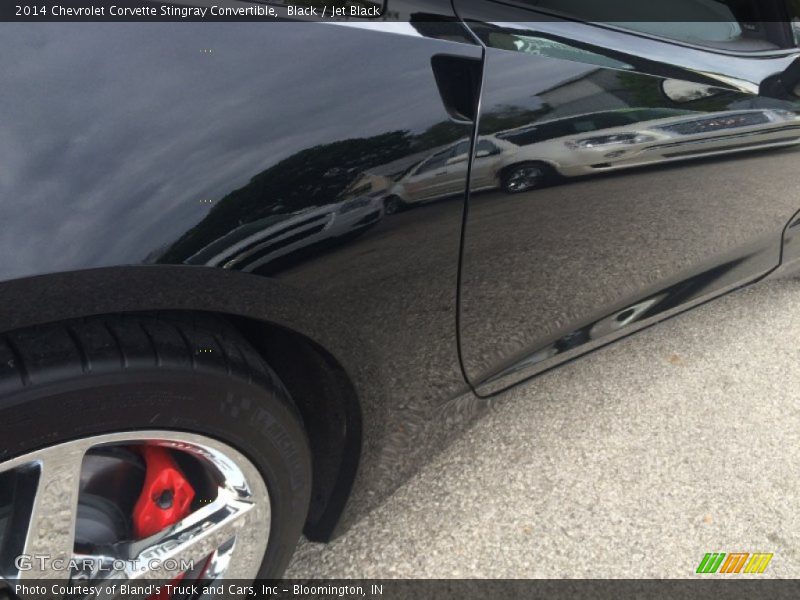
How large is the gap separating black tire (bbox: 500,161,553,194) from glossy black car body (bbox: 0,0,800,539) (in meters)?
0.01

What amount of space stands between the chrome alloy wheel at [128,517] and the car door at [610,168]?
0.58 m

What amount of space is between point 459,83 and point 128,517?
0.99 m

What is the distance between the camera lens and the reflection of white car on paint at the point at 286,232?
1.06 m

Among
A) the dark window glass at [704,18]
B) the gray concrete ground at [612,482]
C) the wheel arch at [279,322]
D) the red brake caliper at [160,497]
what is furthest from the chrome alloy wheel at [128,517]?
the dark window glass at [704,18]

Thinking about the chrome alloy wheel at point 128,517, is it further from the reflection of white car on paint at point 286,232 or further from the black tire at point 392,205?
the black tire at point 392,205

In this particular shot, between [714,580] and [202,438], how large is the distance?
1357 millimetres

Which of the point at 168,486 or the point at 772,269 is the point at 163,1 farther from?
the point at 772,269

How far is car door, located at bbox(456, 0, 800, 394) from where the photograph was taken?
1.40m

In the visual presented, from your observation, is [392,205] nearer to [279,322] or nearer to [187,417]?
[279,322]

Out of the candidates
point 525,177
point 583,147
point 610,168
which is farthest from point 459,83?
point 610,168

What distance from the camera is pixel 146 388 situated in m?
1.04

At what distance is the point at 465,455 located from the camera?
6.77 feet

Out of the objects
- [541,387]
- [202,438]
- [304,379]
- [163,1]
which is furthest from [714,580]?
[163,1]

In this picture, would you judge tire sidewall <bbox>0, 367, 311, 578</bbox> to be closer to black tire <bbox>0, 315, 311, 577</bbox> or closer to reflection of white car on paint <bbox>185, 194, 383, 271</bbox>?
black tire <bbox>0, 315, 311, 577</bbox>
